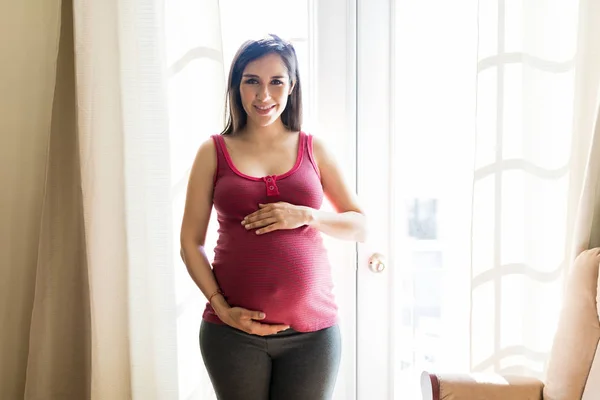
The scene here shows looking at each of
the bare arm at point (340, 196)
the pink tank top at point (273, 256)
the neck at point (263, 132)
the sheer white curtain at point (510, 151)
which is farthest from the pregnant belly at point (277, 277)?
the sheer white curtain at point (510, 151)

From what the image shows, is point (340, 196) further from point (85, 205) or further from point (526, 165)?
point (85, 205)

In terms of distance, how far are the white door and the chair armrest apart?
28 centimetres

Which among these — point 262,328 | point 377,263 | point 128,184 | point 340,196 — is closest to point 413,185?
point 377,263

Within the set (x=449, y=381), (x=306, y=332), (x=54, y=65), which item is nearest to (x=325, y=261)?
(x=306, y=332)

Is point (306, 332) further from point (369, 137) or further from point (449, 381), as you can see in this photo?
point (369, 137)

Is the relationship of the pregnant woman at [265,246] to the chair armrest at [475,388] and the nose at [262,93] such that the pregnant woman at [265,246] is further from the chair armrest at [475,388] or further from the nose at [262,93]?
the chair armrest at [475,388]

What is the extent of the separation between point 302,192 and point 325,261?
0.19 metres

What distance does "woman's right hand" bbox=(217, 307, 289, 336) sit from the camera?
1.48m

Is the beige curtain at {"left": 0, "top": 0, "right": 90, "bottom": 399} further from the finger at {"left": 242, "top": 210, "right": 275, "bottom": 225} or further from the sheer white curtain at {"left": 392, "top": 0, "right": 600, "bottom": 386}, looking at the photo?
the sheer white curtain at {"left": 392, "top": 0, "right": 600, "bottom": 386}

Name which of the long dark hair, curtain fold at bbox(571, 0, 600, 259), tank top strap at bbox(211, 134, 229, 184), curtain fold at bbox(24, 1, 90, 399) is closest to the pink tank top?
tank top strap at bbox(211, 134, 229, 184)

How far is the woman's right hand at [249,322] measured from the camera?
1476 mm

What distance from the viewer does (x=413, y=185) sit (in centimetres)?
196

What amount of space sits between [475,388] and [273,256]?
0.62 metres

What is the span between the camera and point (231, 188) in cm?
155
